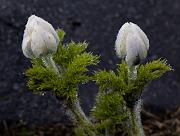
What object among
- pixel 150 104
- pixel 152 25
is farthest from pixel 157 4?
pixel 150 104

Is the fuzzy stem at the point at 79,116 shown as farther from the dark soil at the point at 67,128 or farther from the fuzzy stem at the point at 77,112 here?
the dark soil at the point at 67,128

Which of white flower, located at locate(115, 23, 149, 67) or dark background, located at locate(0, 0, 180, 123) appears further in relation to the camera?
dark background, located at locate(0, 0, 180, 123)

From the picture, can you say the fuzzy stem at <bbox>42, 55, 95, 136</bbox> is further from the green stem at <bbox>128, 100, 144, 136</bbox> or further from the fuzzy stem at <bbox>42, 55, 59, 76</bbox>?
the green stem at <bbox>128, 100, 144, 136</bbox>

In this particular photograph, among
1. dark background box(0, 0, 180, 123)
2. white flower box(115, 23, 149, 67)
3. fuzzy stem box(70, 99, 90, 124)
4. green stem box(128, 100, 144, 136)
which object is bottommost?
green stem box(128, 100, 144, 136)

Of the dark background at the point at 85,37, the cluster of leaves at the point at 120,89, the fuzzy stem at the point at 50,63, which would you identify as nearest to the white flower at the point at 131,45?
the cluster of leaves at the point at 120,89

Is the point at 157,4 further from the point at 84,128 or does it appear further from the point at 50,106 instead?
the point at 84,128

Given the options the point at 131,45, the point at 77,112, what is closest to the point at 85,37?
the point at 77,112

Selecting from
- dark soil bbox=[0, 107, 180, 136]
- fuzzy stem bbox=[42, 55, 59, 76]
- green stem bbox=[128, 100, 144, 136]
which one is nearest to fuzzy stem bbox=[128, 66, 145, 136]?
green stem bbox=[128, 100, 144, 136]

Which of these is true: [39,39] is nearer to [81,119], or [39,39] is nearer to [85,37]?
[81,119]
